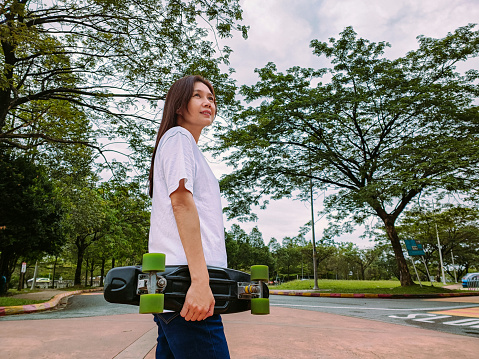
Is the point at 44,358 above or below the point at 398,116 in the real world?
below

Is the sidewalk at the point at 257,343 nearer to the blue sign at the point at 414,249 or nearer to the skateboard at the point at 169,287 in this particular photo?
the skateboard at the point at 169,287

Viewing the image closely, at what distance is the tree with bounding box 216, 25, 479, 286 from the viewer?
41.0 ft

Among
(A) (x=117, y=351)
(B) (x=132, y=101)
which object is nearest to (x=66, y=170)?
(B) (x=132, y=101)

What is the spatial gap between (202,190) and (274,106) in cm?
1222

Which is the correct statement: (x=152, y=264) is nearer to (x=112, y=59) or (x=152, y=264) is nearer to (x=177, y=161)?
(x=177, y=161)

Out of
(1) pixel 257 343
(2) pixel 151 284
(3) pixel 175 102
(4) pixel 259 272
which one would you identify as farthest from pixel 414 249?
(2) pixel 151 284

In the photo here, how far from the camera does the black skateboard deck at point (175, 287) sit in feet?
3.59

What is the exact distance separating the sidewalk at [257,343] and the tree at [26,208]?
8107 mm

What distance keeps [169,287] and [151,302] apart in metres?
0.08

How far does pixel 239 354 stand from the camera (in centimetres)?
324

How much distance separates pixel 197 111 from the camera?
1.54 m

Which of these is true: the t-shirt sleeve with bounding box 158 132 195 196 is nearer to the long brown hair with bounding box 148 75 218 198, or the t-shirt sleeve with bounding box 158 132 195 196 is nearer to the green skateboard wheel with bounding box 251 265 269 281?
the long brown hair with bounding box 148 75 218 198

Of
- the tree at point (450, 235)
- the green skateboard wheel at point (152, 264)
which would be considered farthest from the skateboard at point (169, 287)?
the tree at point (450, 235)

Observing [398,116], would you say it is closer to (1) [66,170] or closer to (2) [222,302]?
(1) [66,170]
